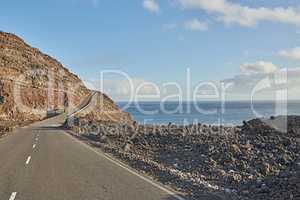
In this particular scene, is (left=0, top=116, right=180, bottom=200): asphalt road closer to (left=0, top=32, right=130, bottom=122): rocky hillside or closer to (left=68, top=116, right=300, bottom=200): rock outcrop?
(left=68, top=116, right=300, bottom=200): rock outcrop

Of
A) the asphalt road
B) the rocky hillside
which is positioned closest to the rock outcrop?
the asphalt road

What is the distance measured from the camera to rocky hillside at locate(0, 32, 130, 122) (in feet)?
235

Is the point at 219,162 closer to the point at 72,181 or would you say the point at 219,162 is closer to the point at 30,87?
the point at 72,181

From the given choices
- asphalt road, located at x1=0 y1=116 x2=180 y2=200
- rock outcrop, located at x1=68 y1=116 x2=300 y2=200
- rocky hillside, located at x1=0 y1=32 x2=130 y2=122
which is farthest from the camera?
rocky hillside, located at x1=0 y1=32 x2=130 y2=122

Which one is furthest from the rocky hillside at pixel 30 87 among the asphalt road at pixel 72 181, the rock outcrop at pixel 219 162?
the asphalt road at pixel 72 181

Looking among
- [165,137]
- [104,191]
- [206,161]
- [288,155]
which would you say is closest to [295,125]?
[165,137]

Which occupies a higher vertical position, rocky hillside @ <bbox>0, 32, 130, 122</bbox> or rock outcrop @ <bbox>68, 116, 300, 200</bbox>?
rocky hillside @ <bbox>0, 32, 130, 122</bbox>

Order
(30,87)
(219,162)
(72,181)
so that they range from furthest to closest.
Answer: (30,87)
(219,162)
(72,181)

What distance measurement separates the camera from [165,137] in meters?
23.0

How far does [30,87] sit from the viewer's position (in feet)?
265

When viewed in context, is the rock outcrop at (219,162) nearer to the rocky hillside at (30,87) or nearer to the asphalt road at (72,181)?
the asphalt road at (72,181)

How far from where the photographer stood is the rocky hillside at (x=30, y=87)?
71.7 meters

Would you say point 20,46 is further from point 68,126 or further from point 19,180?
point 19,180

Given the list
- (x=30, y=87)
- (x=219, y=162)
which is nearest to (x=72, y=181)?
(x=219, y=162)
